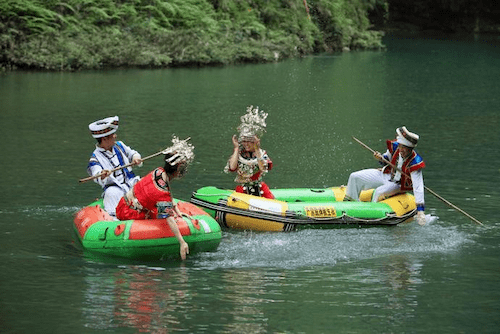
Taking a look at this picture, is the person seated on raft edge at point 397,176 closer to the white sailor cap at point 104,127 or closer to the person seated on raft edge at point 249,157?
the person seated on raft edge at point 249,157

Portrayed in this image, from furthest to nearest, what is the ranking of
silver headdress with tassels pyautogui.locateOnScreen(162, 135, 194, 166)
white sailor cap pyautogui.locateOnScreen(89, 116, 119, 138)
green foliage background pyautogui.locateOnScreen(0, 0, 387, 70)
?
green foliage background pyautogui.locateOnScreen(0, 0, 387, 70) < white sailor cap pyautogui.locateOnScreen(89, 116, 119, 138) < silver headdress with tassels pyautogui.locateOnScreen(162, 135, 194, 166)

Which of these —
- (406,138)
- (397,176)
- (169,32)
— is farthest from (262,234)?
(169,32)

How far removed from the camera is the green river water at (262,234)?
8438mm

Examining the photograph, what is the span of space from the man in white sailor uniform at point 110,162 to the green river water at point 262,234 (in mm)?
A: 719

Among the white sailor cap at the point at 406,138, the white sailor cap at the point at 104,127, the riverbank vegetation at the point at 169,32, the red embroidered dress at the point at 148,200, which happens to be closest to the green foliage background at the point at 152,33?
the riverbank vegetation at the point at 169,32

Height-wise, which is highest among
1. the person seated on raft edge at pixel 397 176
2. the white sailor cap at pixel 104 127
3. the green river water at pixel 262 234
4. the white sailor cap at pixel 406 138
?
the white sailor cap at pixel 104 127

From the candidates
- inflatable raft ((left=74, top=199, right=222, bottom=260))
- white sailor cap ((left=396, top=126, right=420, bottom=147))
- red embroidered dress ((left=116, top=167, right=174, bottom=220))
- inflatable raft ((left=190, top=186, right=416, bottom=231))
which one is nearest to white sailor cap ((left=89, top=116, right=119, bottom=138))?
red embroidered dress ((left=116, top=167, right=174, bottom=220))

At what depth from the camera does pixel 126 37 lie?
29.9m

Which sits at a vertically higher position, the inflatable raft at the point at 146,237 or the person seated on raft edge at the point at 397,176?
the person seated on raft edge at the point at 397,176

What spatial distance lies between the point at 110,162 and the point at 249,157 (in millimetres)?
1678

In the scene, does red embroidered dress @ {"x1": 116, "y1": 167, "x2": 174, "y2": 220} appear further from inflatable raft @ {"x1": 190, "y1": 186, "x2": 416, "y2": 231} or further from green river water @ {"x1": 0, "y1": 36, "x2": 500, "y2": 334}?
inflatable raft @ {"x1": 190, "y1": 186, "x2": 416, "y2": 231}

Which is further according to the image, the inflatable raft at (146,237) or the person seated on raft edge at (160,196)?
the inflatable raft at (146,237)

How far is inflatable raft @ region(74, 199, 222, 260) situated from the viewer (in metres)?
9.84

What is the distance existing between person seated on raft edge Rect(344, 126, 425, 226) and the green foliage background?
17221mm
